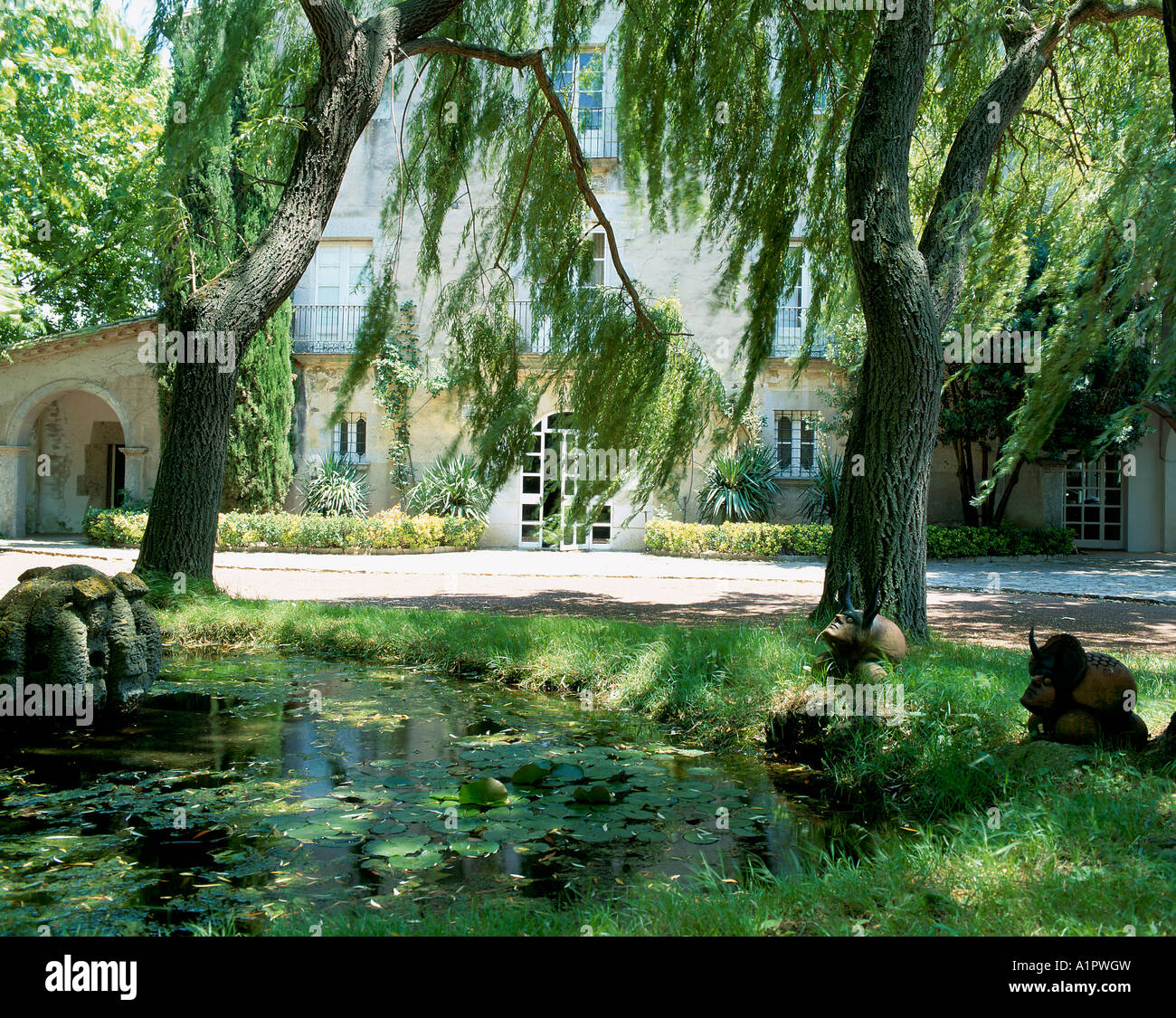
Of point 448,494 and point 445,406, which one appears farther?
point 445,406

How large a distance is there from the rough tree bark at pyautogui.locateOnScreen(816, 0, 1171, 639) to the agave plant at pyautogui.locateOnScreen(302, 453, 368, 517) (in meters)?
13.3

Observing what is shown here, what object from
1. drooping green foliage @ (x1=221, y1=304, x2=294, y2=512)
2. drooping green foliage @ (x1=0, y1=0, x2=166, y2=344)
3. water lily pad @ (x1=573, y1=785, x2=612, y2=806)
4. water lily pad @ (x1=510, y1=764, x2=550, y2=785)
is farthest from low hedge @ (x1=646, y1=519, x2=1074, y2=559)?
water lily pad @ (x1=573, y1=785, x2=612, y2=806)

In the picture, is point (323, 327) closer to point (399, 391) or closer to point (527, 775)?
point (399, 391)

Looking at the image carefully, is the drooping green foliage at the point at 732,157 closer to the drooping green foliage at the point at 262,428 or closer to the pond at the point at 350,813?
the pond at the point at 350,813

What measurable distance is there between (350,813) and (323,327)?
1762cm

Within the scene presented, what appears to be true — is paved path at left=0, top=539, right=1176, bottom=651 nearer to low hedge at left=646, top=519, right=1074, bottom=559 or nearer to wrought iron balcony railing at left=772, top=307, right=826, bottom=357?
low hedge at left=646, top=519, right=1074, bottom=559

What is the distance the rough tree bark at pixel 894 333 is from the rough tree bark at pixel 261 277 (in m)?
4.06

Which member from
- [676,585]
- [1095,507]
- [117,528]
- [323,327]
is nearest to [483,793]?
[676,585]

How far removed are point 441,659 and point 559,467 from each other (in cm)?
215

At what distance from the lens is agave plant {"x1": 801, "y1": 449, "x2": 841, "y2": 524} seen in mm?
17766

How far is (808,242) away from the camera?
27.1ft

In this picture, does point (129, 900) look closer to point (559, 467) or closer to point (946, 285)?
point (559, 467)

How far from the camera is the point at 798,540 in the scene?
16516 mm
